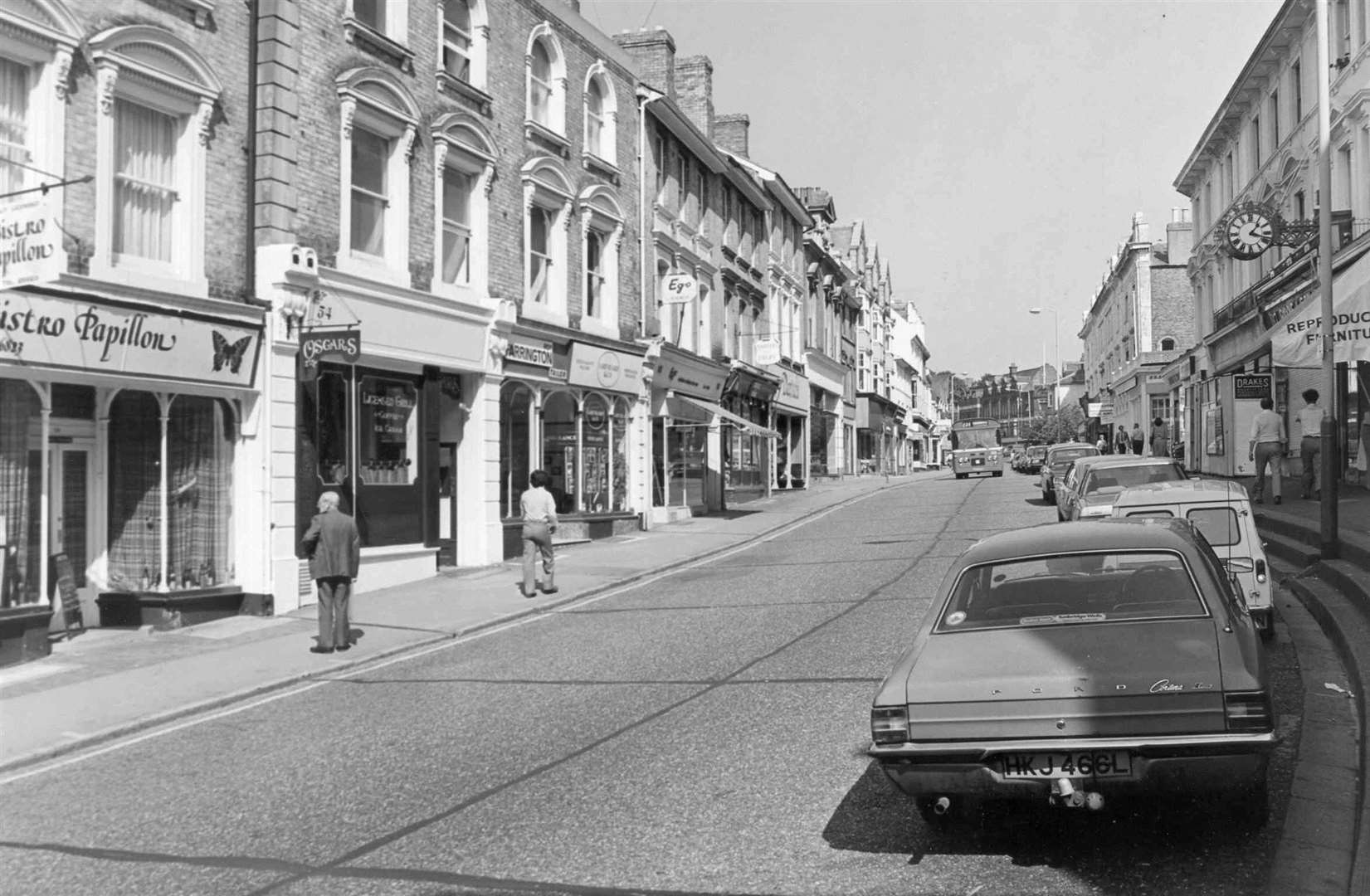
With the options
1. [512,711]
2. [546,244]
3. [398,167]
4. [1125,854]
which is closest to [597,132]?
[546,244]

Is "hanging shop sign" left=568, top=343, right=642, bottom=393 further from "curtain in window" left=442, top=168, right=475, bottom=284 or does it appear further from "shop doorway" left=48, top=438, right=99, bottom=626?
"shop doorway" left=48, top=438, right=99, bottom=626

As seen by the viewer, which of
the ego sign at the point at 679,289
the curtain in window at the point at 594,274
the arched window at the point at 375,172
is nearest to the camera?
the arched window at the point at 375,172

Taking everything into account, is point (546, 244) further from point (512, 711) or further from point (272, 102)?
point (512, 711)

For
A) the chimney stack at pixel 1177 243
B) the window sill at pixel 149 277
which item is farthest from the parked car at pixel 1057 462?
the chimney stack at pixel 1177 243

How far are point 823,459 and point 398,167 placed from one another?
112ft

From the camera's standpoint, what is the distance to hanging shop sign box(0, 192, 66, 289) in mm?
9602

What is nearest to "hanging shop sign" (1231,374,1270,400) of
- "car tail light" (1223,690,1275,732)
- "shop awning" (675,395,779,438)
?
"shop awning" (675,395,779,438)

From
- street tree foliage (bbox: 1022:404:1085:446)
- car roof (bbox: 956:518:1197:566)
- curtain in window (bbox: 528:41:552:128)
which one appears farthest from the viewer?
street tree foliage (bbox: 1022:404:1085:446)

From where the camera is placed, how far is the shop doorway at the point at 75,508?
12.4 m

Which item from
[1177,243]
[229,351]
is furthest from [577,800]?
[1177,243]

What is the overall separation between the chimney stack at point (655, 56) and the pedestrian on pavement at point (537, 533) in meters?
16.2

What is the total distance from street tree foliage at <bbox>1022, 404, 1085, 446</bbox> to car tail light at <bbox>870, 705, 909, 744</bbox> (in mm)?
89291

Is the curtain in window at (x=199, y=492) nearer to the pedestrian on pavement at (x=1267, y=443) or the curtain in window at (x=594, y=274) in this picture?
the curtain in window at (x=594, y=274)

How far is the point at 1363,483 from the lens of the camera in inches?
811
